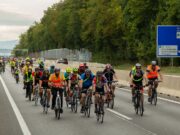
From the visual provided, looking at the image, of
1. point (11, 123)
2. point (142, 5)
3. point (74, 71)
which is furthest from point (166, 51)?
point (142, 5)

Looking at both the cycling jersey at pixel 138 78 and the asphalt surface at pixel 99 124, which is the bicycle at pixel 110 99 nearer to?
the asphalt surface at pixel 99 124

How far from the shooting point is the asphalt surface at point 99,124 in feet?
41.3

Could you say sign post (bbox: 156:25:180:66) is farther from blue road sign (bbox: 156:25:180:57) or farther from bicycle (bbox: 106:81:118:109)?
bicycle (bbox: 106:81:118:109)

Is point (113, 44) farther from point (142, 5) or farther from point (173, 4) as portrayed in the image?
point (173, 4)

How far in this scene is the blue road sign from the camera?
3192 cm

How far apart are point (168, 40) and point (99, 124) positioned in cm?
1916

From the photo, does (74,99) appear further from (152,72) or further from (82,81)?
(152,72)

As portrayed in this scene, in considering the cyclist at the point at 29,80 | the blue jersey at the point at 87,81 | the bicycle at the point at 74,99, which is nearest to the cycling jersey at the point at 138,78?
the blue jersey at the point at 87,81

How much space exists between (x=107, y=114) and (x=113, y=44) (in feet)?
240

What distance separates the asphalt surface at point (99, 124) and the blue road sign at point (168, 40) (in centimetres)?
1302

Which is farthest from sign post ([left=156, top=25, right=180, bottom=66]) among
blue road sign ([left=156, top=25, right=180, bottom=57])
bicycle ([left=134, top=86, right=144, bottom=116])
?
bicycle ([left=134, top=86, right=144, bottom=116])

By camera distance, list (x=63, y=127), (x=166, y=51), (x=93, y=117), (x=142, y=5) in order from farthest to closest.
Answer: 1. (x=142, y=5)
2. (x=166, y=51)
3. (x=93, y=117)
4. (x=63, y=127)

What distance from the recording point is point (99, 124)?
14195 millimetres

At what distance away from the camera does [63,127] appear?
1356 centimetres
